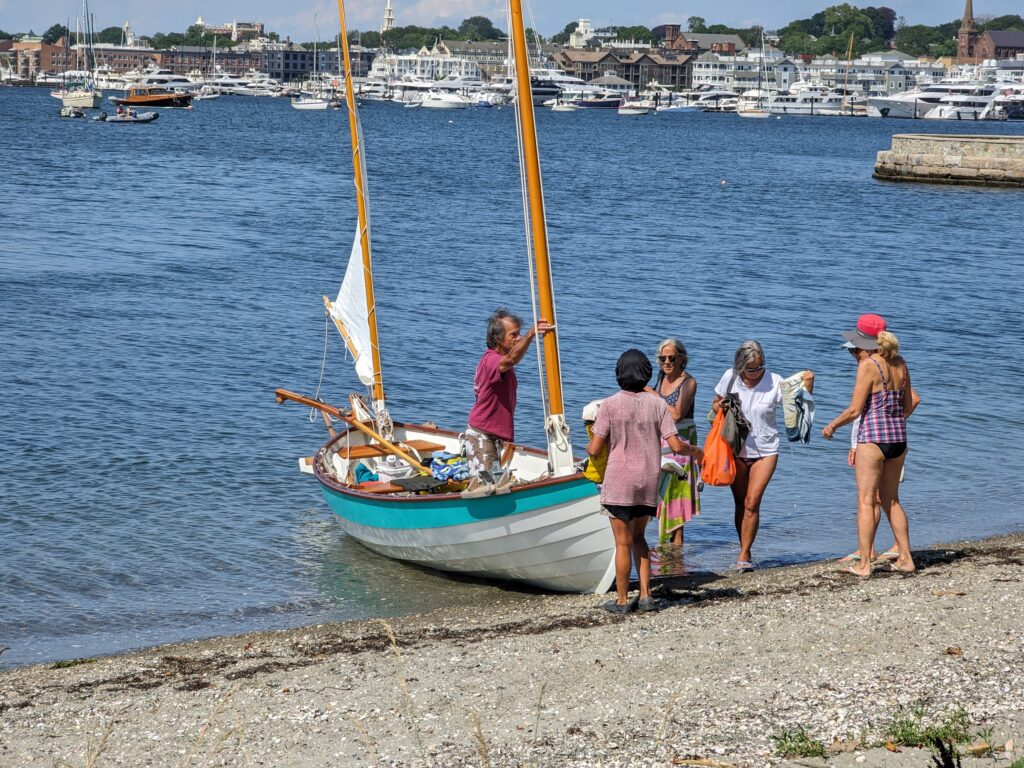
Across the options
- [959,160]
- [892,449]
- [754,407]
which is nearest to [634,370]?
[754,407]

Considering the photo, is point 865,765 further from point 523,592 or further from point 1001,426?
point 1001,426

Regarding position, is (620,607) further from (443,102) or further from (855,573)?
(443,102)

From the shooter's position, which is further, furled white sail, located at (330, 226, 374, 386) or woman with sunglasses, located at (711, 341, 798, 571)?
furled white sail, located at (330, 226, 374, 386)

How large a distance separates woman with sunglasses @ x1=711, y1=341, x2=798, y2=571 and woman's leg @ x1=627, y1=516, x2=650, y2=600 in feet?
4.07

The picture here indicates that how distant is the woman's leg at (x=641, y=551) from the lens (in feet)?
31.0

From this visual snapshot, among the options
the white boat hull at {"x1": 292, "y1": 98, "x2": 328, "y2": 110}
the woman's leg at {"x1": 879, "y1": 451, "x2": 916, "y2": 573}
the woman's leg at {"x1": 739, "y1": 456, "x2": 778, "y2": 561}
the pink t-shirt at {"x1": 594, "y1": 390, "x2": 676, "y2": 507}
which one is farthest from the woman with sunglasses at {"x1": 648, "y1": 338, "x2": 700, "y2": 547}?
the white boat hull at {"x1": 292, "y1": 98, "x2": 328, "y2": 110}

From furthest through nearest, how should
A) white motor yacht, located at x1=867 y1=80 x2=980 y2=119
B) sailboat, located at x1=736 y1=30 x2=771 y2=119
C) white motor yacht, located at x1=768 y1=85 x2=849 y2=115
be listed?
white motor yacht, located at x1=768 y1=85 x2=849 y2=115, white motor yacht, located at x1=867 y1=80 x2=980 y2=119, sailboat, located at x1=736 y1=30 x2=771 y2=119

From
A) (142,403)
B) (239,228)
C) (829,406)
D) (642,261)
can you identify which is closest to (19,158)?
(239,228)

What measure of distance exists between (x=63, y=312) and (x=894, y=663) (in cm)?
2256

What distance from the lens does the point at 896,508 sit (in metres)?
10.2

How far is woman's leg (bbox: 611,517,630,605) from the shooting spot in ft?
30.8

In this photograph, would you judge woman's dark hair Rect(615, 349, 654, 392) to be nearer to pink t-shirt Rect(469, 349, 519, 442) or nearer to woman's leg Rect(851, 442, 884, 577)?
pink t-shirt Rect(469, 349, 519, 442)

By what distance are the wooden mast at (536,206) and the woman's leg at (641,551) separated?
43.3 inches

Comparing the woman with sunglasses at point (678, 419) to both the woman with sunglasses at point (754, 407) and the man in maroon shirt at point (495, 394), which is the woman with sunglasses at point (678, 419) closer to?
the woman with sunglasses at point (754, 407)
